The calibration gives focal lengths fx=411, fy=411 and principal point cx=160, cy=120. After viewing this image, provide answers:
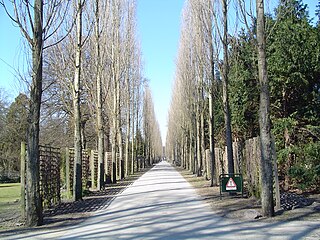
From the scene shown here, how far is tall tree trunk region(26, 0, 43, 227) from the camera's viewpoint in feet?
32.4

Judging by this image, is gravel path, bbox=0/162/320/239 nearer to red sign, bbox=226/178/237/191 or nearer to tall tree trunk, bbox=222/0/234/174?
red sign, bbox=226/178/237/191

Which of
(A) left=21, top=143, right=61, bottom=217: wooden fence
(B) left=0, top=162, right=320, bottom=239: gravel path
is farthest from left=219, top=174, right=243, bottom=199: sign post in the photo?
(A) left=21, top=143, right=61, bottom=217: wooden fence

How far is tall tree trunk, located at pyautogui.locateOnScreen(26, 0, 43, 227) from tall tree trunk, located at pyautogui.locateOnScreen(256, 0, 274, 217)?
18.3 ft

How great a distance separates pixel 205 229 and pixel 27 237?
370cm

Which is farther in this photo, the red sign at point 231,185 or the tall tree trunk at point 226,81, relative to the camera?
the tall tree trunk at point 226,81

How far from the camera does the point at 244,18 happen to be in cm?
1165

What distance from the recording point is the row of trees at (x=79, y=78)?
10.3 meters

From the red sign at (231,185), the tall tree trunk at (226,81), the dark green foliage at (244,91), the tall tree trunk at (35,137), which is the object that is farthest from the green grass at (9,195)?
the dark green foliage at (244,91)

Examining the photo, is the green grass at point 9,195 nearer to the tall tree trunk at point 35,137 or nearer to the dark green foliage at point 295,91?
the tall tree trunk at point 35,137

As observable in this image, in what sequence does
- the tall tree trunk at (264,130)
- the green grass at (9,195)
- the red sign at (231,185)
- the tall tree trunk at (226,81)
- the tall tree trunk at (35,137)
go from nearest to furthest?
1. the tall tree trunk at (35,137)
2. the tall tree trunk at (264,130)
3. the red sign at (231,185)
4. the tall tree trunk at (226,81)
5. the green grass at (9,195)

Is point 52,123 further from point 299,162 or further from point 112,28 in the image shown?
point 299,162

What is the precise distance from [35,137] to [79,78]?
20.5ft

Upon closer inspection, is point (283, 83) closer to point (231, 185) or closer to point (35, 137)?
point (231, 185)

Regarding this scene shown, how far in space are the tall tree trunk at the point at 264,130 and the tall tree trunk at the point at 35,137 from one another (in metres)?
5.58
